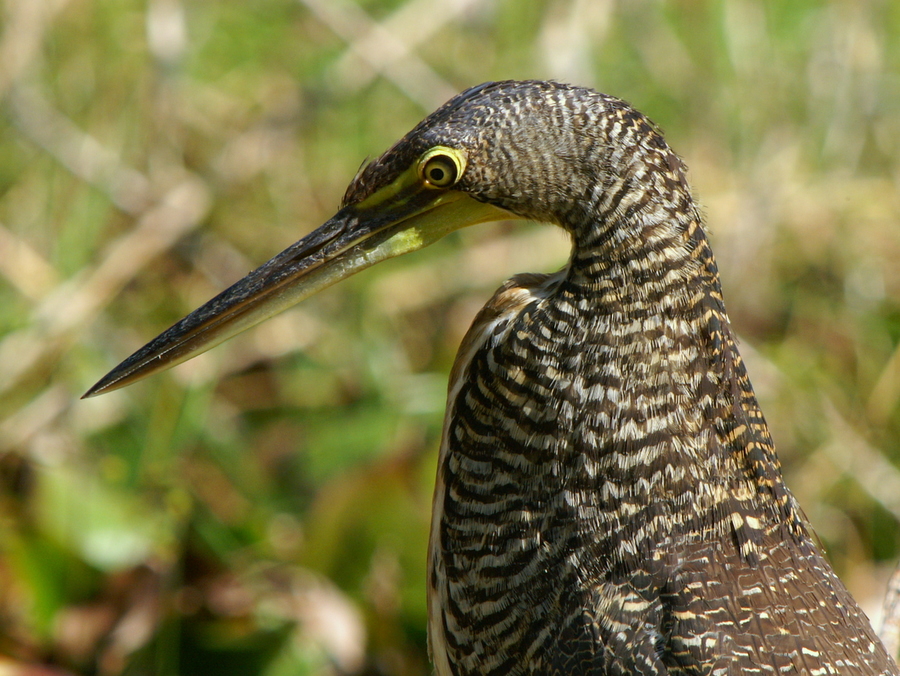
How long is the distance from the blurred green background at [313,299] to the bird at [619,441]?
147 centimetres

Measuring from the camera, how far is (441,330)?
4.68 metres

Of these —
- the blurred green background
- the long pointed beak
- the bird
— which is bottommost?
the bird

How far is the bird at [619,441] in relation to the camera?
6.23 feet

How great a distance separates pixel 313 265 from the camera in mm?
A: 2135

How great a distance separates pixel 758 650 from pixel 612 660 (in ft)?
0.84

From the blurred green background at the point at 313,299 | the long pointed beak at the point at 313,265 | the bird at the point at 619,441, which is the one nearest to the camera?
the bird at the point at 619,441

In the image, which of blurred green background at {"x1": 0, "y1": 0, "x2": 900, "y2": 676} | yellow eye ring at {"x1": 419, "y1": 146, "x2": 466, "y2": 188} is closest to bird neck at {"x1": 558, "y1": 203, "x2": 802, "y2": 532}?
yellow eye ring at {"x1": 419, "y1": 146, "x2": 466, "y2": 188}

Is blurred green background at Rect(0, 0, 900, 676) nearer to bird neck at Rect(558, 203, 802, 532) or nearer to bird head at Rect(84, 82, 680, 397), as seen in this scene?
bird head at Rect(84, 82, 680, 397)

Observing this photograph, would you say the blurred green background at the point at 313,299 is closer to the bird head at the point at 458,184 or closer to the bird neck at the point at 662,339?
the bird head at the point at 458,184

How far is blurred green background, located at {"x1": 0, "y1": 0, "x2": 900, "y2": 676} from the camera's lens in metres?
3.56

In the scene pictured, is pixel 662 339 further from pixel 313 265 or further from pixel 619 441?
pixel 313 265

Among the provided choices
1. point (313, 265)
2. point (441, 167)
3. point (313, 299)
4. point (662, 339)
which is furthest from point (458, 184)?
point (313, 299)

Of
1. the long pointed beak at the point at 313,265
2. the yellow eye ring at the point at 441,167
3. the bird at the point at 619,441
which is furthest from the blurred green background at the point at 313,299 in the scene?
the yellow eye ring at the point at 441,167

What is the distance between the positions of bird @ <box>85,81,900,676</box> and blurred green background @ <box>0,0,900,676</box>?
1.47 meters
